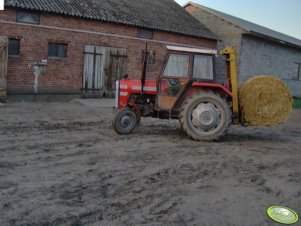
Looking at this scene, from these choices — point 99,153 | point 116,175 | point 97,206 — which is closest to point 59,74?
point 99,153

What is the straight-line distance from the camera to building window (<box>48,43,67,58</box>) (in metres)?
14.7

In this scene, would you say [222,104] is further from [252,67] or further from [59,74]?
[252,67]

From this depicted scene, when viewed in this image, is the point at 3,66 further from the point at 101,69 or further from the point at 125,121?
the point at 125,121

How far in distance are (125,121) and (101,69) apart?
8.56m

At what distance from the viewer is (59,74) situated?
14.9 meters

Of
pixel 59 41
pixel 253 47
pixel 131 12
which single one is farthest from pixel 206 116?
pixel 253 47

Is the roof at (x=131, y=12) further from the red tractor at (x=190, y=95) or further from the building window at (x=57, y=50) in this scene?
the red tractor at (x=190, y=95)

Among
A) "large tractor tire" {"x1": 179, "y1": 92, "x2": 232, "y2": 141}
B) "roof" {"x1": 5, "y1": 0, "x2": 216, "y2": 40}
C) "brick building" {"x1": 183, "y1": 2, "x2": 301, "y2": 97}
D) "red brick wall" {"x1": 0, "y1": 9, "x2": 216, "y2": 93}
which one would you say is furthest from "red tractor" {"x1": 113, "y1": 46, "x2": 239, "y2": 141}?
"brick building" {"x1": 183, "y1": 2, "x2": 301, "y2": 97}

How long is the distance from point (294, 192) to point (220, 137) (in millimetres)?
3018

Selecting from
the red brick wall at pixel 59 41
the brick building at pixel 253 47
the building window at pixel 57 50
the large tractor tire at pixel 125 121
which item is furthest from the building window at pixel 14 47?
the brick building at pixel 253 47

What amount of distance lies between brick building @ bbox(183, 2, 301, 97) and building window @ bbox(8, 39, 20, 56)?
10389 millimetres

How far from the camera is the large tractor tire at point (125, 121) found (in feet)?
26.5

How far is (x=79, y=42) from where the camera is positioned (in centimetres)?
1536

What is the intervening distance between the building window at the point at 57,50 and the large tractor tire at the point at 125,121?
25.4ft
